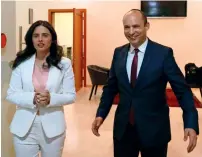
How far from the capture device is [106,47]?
9.74 m

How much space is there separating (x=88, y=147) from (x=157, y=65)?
256cm

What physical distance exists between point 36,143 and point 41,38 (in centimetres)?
69

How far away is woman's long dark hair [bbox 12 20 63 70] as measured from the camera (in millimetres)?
2105

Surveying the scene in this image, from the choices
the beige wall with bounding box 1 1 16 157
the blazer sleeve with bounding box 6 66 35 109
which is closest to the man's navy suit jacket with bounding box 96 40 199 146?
the blazer sleeve with bounding box 6 66 35 109

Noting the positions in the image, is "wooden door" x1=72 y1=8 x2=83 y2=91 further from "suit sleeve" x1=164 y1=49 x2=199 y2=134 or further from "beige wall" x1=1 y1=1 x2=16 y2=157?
"suit sleeve" x1=164 y1=49 x2=199 y2=134

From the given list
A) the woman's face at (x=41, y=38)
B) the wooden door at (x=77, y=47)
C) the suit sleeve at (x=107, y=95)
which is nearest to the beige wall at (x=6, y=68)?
the woman's face at (x=41, y=38)

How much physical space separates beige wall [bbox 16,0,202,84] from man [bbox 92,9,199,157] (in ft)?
24.6

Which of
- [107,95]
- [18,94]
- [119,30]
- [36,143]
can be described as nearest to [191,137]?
[107,95]

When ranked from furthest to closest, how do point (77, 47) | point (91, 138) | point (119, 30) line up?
point (119, 30) < point (77, 47) < point (91, 138)

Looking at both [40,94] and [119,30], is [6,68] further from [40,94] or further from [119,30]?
[119,30]

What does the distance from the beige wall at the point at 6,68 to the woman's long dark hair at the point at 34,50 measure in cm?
31

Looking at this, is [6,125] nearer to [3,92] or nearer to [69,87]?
[3,92]

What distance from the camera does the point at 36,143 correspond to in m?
2.10

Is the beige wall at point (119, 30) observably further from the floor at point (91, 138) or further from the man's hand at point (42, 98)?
the man's hand at point (42, 98)
